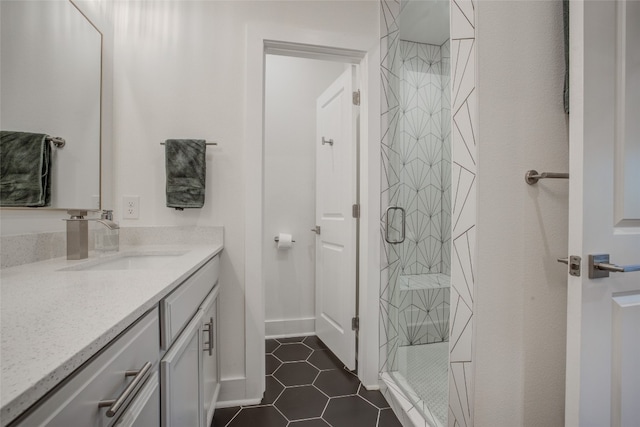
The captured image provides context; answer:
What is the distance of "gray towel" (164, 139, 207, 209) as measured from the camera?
1.53 m

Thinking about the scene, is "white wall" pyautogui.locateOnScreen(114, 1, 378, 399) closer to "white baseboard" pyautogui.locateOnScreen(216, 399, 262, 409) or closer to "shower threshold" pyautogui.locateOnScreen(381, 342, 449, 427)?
"white baseboard" pyautogui.locateOnScreen(216, 399, 262, 409)

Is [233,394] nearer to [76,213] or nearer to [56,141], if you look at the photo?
[76,213]

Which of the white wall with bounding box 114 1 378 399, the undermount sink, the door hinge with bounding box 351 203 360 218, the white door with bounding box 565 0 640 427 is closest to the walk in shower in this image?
the door hinge with bounding box 351 203 360 218

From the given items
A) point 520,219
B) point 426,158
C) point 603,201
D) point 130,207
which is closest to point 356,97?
point 426,158

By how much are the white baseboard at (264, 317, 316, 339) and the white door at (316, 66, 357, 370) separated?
12 cm

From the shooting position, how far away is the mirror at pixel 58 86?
98 centimetres

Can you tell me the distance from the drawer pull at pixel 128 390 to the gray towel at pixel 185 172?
102cm

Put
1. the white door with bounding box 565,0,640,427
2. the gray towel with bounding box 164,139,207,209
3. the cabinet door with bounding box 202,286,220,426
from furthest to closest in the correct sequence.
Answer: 1. the gray towel with bounding box 164,139,207,209
2. the cabinet door with bounding box 202,286,220,426
3. the white door with bounding box 565,0,640,427

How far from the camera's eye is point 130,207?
1561 millimetres

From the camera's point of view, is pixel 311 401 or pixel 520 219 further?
pixel 311 401

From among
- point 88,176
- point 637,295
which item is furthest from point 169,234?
point 637,295

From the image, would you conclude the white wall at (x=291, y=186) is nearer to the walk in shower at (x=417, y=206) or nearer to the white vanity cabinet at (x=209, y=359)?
the walk in shower at (x=417, y=206)

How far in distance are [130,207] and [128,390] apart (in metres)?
1.26

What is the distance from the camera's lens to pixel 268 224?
8.18ft
